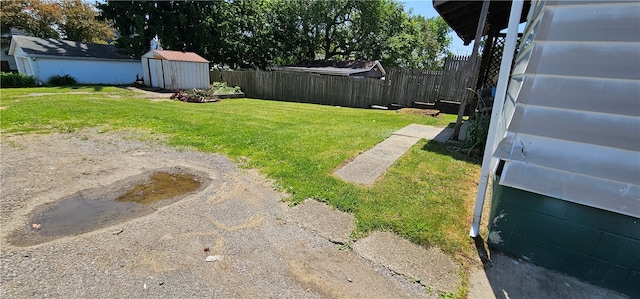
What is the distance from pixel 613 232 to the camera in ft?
6.66

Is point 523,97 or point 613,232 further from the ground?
point 523,97

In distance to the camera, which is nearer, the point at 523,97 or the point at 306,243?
the point at 523,97

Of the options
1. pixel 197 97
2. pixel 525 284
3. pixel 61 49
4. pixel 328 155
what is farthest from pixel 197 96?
pixel 61 49

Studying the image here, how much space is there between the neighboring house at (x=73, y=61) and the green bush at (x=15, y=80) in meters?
0.98

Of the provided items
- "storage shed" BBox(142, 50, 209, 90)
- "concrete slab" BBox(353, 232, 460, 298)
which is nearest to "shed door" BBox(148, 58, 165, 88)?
"storage shed" BBox(142, 50, 209, 90)

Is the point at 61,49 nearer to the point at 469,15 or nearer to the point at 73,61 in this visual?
the point at 73,61

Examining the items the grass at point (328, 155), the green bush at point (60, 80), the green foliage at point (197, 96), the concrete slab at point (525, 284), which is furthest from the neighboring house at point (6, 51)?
the concrete slab at point (525, 284)

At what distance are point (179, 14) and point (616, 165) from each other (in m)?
23.8

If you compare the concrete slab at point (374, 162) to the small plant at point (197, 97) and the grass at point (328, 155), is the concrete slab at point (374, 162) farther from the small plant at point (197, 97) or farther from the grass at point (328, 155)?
the small plant at point (197, 97)

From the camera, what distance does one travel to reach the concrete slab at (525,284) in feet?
6.54

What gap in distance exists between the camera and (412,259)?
7.54 ft

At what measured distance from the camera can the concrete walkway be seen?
12.7 ft

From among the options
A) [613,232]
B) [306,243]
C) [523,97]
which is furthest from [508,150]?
[306,243]

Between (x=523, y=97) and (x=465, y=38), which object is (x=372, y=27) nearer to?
(x=465, y=38)
